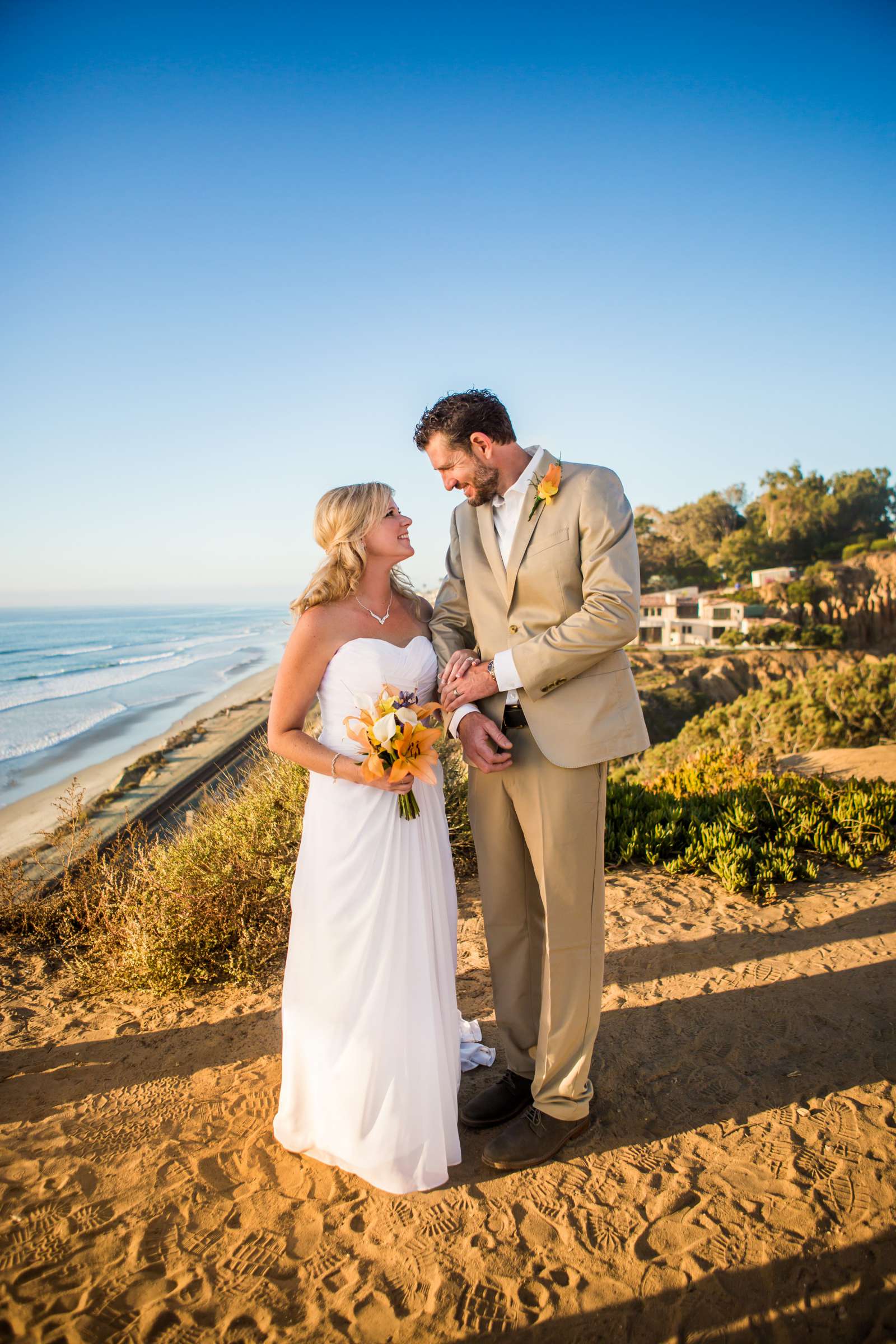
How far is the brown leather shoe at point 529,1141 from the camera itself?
277 cm

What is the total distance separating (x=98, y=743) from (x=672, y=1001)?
1895 centimetres

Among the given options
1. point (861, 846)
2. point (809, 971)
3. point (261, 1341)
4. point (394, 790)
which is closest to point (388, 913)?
point (394, 790)

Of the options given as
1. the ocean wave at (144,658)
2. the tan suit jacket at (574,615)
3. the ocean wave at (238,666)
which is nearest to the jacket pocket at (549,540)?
the tan suit jacket at (574,615)

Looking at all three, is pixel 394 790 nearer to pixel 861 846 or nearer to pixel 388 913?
pixel 388 913

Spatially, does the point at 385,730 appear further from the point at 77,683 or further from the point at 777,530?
Result: the point at 777,530

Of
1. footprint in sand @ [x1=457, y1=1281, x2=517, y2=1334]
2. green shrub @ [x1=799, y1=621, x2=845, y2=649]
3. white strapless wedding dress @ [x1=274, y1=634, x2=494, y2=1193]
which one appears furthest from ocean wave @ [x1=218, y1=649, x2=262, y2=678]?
green shrub @ [x1=799, y1=621, x2=845, y2=649]

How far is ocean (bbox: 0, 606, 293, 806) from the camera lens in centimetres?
1864

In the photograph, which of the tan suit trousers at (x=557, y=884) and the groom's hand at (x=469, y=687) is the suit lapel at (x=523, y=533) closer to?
the groom's hand at (x=469, y=687)

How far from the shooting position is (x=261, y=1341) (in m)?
2.14

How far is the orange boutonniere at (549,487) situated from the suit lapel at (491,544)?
0.66 ft

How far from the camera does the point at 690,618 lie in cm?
6188

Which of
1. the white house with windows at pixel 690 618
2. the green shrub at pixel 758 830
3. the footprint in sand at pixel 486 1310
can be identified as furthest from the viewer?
the white house with windows at pixel 690 618

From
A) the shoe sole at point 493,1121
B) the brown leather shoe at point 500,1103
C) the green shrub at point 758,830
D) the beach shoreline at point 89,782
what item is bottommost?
the beach shoreline at point 89,782

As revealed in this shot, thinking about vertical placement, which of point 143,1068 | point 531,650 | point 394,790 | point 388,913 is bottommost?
point 143,1068
